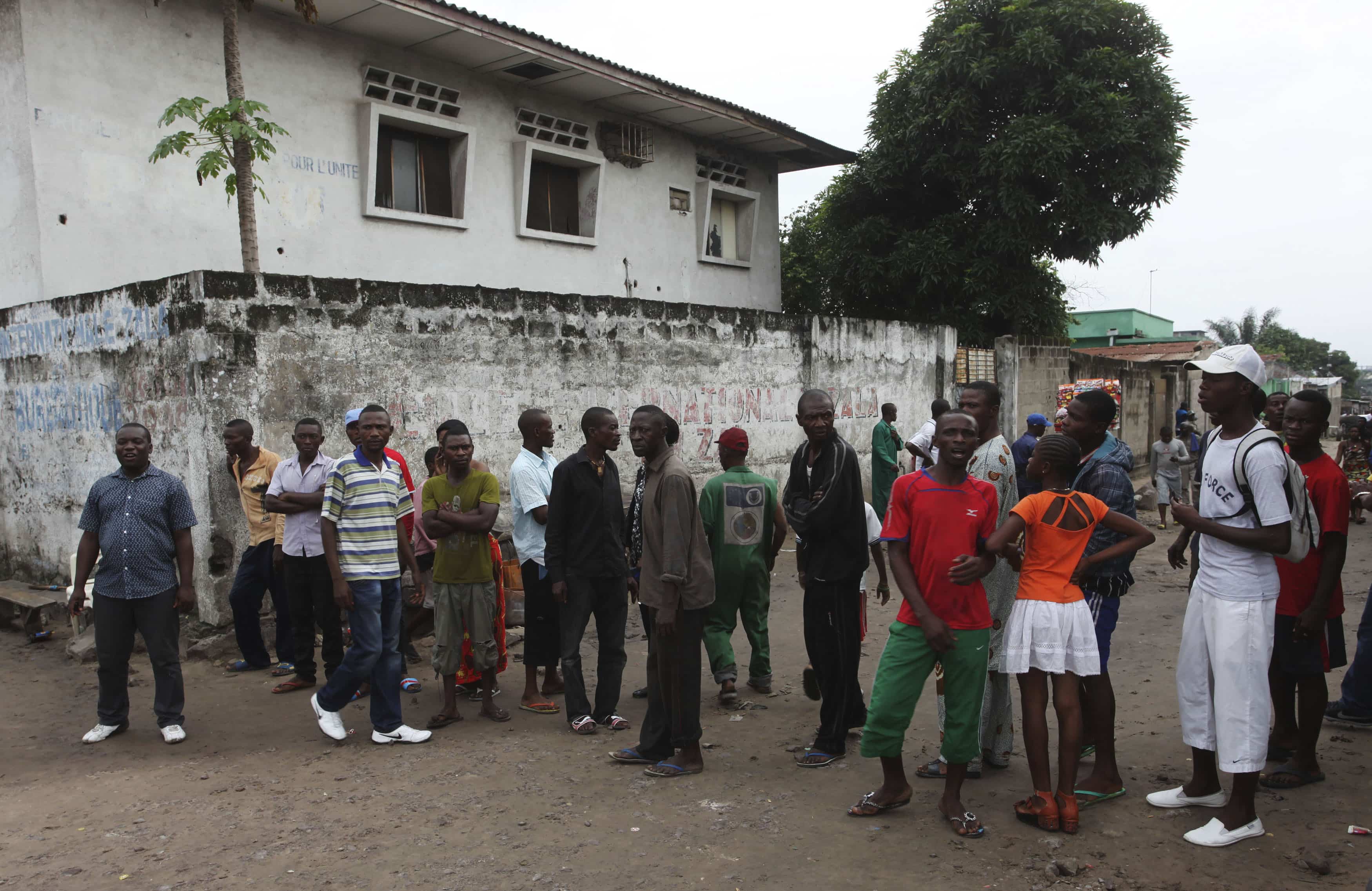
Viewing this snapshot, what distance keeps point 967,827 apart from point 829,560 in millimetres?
1352

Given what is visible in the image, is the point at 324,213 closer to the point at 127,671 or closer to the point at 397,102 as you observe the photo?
the point at 397,102

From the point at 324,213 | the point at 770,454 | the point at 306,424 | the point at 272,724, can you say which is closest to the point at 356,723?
the point at 272,724

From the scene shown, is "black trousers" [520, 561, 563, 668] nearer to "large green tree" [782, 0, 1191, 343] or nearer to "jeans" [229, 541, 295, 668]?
"jeans" [229, 541, 295, 668]

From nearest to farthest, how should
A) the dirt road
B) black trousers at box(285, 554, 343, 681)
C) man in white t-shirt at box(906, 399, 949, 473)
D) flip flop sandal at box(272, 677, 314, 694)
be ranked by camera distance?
1. the dirt road
2. black trousers at box(285, 554, 343, 681)
3. flip flop sandal at box(272, 677, 314, 694)
4. man in white t-shirt at box(906, 399, 949, 473)

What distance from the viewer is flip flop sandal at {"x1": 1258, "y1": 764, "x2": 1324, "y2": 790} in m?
4.05

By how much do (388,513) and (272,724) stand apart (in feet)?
4.93

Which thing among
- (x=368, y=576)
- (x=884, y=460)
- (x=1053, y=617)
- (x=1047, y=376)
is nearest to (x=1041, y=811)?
(x=1053, y=617)

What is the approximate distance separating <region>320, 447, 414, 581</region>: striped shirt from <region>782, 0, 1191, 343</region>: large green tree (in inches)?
573

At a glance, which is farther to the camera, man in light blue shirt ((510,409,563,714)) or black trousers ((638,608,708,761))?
man in light blue shirt ((510,409,563,714))

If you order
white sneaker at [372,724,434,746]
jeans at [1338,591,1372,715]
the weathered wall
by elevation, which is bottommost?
white sneaker at [372,724,434,746]

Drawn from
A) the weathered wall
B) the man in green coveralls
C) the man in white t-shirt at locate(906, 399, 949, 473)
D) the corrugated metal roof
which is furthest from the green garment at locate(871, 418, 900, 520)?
the corrugated metal roof

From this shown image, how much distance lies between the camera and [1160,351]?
30281 mm

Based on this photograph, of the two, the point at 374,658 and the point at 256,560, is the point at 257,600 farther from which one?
the point at 374,658

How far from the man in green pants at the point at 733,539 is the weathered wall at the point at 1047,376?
9332mm
